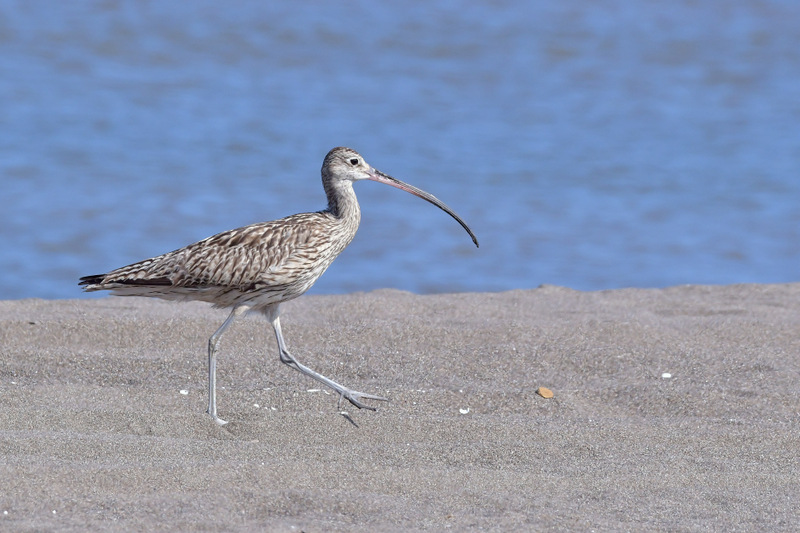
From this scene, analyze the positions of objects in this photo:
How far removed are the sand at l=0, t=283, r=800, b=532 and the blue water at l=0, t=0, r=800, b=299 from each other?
300cm

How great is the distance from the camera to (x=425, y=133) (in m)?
16.4

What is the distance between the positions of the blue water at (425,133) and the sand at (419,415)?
3004mm

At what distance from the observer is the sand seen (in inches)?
185

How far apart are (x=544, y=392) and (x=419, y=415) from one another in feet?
2.74

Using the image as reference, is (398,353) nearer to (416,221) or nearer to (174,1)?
(416,221)

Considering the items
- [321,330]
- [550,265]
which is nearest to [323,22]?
[550,265]

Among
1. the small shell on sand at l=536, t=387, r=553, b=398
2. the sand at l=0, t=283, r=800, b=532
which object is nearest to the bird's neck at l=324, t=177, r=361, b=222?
the sand at l=0, t=283, r=800, b=532

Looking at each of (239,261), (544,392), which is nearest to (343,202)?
(239,261)

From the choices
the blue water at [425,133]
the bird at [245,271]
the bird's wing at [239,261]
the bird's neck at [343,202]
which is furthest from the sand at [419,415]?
the blue water at [425,133]

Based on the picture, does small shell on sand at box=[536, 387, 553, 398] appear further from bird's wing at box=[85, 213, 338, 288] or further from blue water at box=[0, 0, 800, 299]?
blue water at box=[0, 0, 800, 299]

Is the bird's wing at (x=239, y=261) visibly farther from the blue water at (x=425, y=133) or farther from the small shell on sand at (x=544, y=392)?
the blue water at (x=425, y=133)

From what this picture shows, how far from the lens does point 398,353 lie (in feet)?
24.9

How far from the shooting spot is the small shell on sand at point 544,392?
6805 millimetres

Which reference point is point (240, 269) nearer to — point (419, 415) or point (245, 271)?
point (245, 271)
